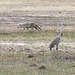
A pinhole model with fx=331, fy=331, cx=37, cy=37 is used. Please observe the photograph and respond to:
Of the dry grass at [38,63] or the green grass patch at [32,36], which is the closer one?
the dry grass at [38,63]

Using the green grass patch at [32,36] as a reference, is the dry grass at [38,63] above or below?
above

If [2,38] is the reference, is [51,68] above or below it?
above

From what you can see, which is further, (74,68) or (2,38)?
(2,38)

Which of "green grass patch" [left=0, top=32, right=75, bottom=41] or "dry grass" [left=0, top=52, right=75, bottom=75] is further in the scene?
"green grass patch" [left=0, top=32, right=75, bottom=41]

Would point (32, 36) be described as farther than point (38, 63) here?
Yes

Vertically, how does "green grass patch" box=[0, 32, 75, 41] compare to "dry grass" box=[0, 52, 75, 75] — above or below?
below

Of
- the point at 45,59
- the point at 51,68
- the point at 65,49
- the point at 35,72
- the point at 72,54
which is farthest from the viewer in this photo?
the point at 65,49

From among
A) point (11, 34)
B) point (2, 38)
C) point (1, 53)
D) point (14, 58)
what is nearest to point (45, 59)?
point (14, 58)

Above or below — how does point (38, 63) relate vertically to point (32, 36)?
above

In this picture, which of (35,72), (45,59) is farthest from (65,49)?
(35,72)

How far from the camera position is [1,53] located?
42.0 feet

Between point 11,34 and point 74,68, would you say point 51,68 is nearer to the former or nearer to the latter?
point 74,68

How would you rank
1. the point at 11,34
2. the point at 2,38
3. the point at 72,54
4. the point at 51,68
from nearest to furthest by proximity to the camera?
the point at 51,68 → the point at 72,54 → the point at 2,38 → the point at 11,34

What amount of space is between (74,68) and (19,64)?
5.95 feet
